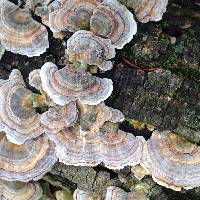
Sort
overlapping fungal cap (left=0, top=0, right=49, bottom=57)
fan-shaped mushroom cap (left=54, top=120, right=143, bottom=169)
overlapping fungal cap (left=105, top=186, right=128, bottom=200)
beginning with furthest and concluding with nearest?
overlapping fungal cap (left=105, top=186, right=128, bottom=200)
overlapping fungal cap (left=0, top=0, right=49, bottom=57)
fan-shaped mushroom cap (left=54, top=120, right=143, bottom=169)

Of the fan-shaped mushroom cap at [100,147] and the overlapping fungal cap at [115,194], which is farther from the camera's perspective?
the overlapping fungal cap at [115,194]

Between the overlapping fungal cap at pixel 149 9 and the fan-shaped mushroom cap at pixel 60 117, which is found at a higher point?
the overlapping fungal cap at pixel 149 9

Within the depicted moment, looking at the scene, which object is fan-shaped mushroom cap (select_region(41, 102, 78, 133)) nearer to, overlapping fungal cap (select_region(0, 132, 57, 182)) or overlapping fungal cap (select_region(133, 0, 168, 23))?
overlapping fungal cap (select_region(0, 132, 57, 182))

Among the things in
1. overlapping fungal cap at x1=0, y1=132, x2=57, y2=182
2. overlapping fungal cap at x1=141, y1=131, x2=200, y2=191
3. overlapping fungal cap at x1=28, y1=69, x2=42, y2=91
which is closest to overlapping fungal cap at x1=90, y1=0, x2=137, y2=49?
overlapping fungal cap at x1=28, y1=69, x2=42, y2=91

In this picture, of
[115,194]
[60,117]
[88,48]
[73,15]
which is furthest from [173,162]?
[73,15]

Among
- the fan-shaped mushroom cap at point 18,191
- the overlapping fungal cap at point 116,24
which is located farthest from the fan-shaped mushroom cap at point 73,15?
the fan-shaped mushroom cap at point 18,191

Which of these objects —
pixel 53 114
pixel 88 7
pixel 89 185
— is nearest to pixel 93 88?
pixel 53 114

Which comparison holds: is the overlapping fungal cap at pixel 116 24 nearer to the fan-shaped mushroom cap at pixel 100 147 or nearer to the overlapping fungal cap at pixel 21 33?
the overlapping fungal cap at pixel 21 33
